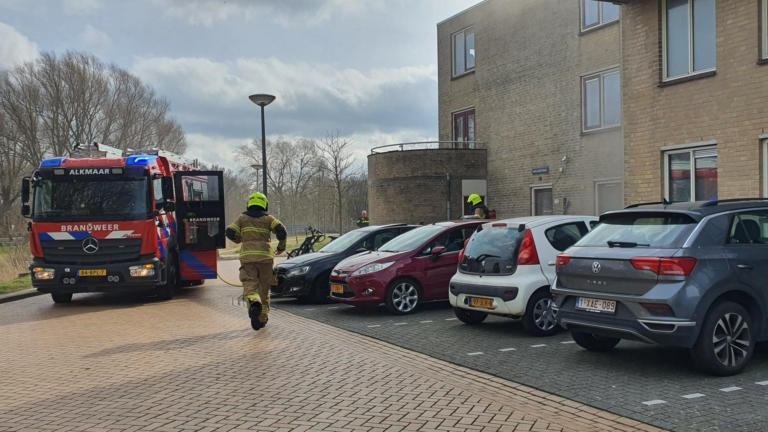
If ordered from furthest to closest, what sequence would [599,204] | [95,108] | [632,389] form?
[95,108] → [599,204] → [632,389]

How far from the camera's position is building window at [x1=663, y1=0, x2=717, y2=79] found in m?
11.2

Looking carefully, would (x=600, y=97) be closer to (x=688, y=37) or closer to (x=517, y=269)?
(x=688, y=37)

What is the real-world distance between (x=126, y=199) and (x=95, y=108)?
35.0m

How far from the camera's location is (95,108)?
43.4 m

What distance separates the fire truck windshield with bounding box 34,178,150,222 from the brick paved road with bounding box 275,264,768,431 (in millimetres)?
5136

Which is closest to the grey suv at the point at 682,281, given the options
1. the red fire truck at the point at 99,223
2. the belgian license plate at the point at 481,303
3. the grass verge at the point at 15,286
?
the belgian license plate at the point at 481,303

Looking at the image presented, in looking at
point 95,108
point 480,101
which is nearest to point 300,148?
point 95,108

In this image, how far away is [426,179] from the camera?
2153 cm

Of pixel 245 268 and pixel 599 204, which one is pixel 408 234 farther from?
pixel 599 204

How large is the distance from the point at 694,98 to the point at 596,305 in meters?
6.69

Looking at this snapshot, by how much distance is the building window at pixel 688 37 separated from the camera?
11.2 m

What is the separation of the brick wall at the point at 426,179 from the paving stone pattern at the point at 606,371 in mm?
11960

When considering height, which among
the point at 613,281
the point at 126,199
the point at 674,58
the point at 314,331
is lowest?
the point at 314,331

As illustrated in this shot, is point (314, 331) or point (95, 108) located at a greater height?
point (95, 108)
